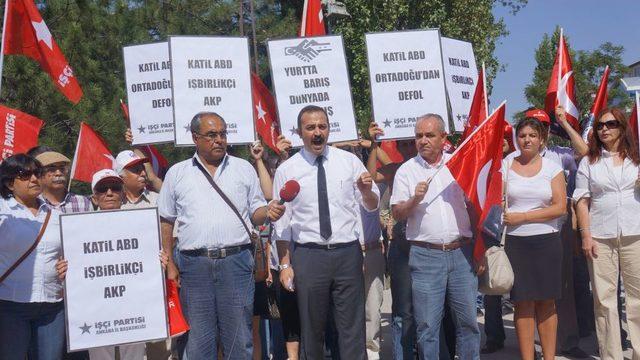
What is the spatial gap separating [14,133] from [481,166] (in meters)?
3.80

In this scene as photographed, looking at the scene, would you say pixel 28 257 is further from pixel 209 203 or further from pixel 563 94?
pixel 563 94

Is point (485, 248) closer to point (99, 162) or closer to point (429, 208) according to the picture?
point (429, 208)

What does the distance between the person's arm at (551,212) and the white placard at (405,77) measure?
1150 millimetres

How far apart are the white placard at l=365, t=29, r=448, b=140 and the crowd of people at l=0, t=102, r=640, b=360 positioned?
0.33 meters

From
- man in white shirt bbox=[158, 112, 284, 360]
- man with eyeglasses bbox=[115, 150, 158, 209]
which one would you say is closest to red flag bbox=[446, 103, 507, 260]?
man in white shirt bbox=[158, 112, 284, 360]

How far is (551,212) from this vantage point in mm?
6246

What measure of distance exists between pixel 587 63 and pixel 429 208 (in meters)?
35.7

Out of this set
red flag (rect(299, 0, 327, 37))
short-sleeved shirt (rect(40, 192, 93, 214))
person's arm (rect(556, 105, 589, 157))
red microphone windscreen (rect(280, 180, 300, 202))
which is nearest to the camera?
red microphone windscreen (rect(280, 180, 300, 202))

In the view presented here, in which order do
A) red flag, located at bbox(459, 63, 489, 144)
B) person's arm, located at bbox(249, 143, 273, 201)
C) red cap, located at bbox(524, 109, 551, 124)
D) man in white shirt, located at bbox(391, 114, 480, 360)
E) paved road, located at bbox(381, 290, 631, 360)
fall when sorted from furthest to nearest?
paved road, located at bbox(381, 290, 631, 360)
red cap, located at bbox(524, 109, 551, 124)
person's arm, located at bbox(249, 143, 273, 201)
red flag, located at bbox(459, 63, 489, 144)
man in white shirt, located at bbox(391, 114, 480, 360)

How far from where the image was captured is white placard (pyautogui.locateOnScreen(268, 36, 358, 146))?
22.4ft

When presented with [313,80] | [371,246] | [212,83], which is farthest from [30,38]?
[371,246]

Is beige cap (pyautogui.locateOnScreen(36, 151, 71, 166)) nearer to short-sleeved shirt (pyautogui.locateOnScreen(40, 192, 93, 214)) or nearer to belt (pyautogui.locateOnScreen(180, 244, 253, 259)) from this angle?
short-sleeved shirt (pyautogui.locateOnScreen(40, 192, 93, 214))

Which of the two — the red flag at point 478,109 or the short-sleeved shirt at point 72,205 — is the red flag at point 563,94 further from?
the short-sleeved shirt at point 72,205

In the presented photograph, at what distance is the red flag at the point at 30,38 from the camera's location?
269 inches
